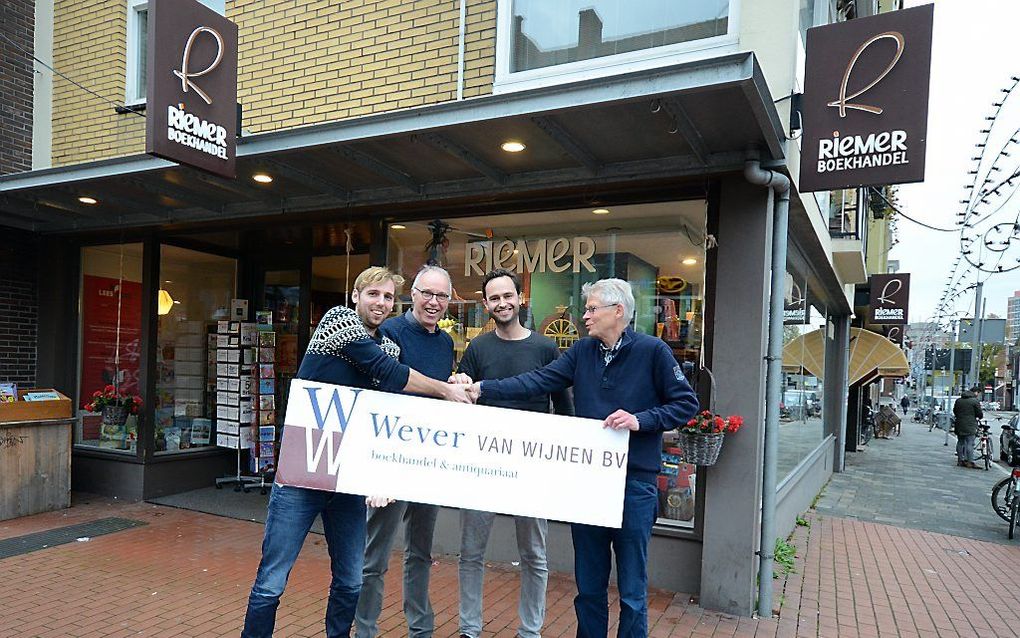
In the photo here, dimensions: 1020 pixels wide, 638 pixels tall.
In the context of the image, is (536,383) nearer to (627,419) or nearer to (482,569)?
(627,419)

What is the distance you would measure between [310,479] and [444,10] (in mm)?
4544

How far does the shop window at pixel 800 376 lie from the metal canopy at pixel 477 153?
7.31 ft

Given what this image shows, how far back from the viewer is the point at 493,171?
4906 millimetres

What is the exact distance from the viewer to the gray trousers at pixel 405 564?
3.43 meters

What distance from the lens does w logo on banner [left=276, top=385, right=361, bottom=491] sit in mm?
3072

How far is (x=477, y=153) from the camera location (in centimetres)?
457

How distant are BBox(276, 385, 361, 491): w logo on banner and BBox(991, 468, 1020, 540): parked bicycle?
8.27 metres

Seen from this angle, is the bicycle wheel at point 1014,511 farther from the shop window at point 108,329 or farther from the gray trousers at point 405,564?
the shop window at point 108,329

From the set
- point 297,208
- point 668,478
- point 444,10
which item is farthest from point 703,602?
point 444,10

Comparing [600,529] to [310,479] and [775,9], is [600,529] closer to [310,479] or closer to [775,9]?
[310,479]

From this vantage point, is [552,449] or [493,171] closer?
[552,449]

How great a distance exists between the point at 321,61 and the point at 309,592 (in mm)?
4863

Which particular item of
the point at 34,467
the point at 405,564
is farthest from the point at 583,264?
the point at 34,467

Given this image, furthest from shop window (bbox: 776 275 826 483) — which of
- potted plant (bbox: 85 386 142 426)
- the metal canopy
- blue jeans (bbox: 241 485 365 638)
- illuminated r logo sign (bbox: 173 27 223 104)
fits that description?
potted plant (bbox: 85 386 142 426)
